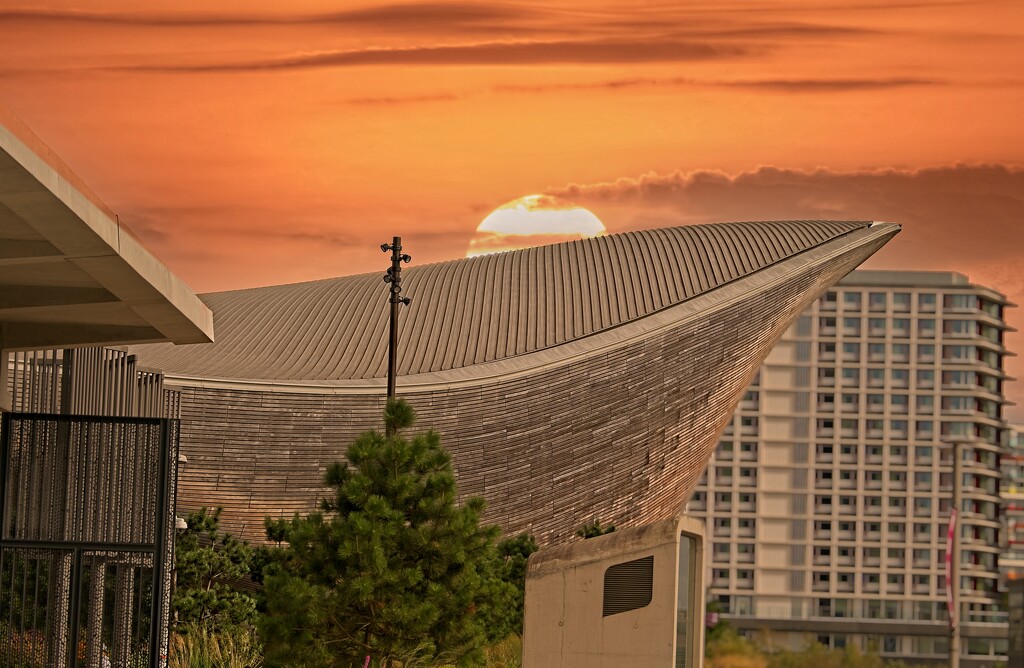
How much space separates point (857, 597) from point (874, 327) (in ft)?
60.4

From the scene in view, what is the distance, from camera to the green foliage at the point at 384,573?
674 inches

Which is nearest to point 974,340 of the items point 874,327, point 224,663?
point 874,327

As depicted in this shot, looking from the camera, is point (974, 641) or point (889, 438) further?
point (889, 438)

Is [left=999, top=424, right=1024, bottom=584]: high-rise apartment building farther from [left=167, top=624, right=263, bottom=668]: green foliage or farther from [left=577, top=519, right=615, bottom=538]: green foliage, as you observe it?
[left=167, top=624, right=263, bottom=668]: green foliage

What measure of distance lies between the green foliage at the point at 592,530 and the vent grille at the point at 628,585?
2605 centimetres

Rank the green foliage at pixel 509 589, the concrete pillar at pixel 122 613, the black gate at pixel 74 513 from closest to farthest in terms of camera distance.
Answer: the black gate at pixel 74 513 < the concrete pillar at pixel 122 613 < the green foliage at pixel 509 589

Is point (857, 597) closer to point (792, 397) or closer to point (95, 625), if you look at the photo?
point (792, 397)

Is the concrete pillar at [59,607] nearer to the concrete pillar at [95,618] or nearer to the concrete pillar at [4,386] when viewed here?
the concrete pillar at [95,618]

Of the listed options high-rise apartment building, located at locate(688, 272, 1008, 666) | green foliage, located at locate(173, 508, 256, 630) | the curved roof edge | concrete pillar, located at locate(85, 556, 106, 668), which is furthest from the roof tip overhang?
high-rise apartment building, located at locate(688, 272, 1008, 666)

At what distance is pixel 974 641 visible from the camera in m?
96.8

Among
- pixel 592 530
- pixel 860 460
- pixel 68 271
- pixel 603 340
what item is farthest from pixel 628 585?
pixel 860 460

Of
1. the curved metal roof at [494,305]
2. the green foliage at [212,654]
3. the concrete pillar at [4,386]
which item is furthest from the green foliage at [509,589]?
the curved metal roof at [494,305]

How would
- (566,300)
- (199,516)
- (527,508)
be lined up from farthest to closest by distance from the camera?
(566,300), (527,508), (199,516)

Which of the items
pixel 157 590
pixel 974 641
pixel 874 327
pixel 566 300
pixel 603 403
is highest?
pixel 874 327
